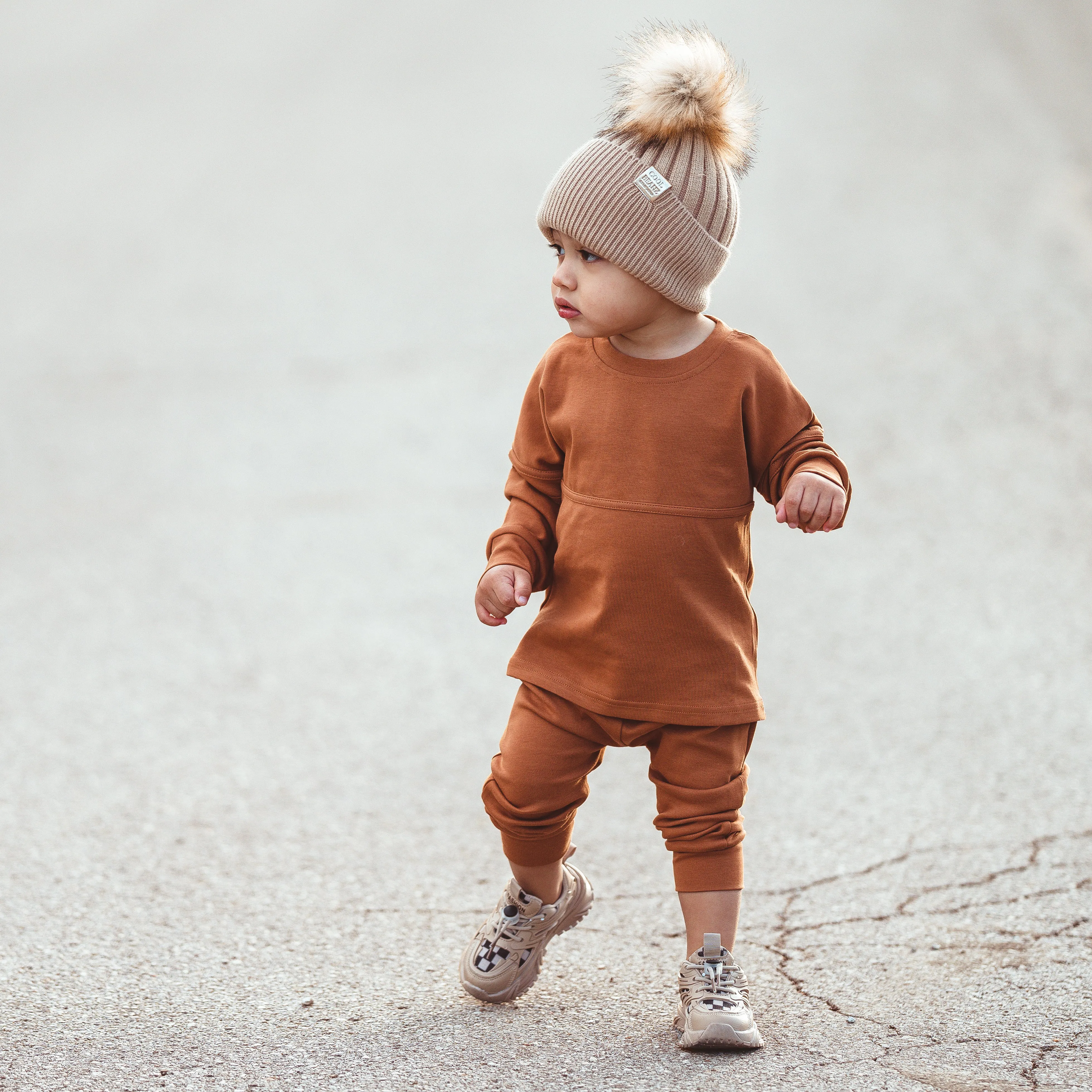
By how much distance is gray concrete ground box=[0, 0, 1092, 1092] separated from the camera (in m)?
2.18

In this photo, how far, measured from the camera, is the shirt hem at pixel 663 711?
2014 millimetres

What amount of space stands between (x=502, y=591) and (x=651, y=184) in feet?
2.24

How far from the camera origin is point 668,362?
6.75ft

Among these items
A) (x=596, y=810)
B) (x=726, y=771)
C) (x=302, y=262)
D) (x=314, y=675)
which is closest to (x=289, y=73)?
(x=302, y=262)

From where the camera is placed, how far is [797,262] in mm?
8508

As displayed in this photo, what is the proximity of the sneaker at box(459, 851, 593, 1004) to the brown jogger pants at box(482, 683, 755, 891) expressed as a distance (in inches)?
4.4

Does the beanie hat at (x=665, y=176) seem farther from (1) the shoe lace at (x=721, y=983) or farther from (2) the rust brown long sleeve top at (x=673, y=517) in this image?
(1) the shoe lace at (x=721, y=983)

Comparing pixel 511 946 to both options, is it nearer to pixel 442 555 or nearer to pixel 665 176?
pixel 665 176

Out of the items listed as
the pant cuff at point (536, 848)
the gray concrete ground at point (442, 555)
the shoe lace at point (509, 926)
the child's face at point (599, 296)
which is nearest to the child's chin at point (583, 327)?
the child's face at point (599, 296)

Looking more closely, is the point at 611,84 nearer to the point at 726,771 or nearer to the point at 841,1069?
the point at 726,771

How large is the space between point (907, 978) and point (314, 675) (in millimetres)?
2381

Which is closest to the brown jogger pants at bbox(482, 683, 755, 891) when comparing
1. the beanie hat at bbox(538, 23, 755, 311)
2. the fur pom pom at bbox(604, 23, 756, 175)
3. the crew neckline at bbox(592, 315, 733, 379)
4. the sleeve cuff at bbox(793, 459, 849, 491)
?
the sleeve cuff at bbox(793, 459, 849, 491)

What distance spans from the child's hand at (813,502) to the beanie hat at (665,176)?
358 millimetres

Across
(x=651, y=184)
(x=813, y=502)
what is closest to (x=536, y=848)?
(x=813, y=502)
